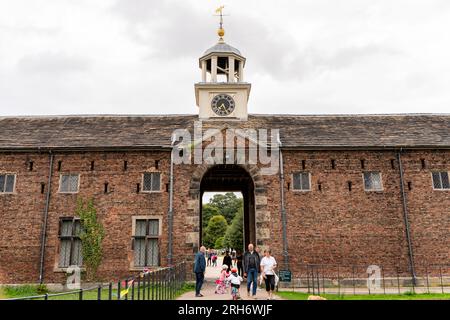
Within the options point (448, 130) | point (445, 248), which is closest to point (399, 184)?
point (445, 248)

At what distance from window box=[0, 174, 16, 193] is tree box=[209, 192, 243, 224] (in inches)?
3104

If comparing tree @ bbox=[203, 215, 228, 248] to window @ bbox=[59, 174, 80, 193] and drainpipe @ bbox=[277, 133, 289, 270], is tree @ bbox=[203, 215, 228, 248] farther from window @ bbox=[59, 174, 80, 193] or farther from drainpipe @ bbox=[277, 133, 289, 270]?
drainpipe @ bbox=[277, 133, 289, 270]

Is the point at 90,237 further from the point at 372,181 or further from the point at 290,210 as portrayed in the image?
the point at 372,181

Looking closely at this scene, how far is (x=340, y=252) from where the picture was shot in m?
18.3

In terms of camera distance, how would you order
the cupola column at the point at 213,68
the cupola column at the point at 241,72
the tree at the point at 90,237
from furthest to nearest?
the cupola column at the point at 241,72
the cupola column at the point at 213,68
the tree at the point at 90,237

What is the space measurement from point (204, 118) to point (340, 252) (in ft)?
35.3

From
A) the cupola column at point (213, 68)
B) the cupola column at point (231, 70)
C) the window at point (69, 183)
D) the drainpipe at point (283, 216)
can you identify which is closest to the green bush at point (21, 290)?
the window at point (69, 183)

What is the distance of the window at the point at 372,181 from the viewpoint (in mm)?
19359

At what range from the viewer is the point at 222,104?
2259 cm

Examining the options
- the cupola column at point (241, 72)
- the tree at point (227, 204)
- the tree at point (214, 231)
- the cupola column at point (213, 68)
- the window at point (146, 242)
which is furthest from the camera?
the tree at point (227, 204)

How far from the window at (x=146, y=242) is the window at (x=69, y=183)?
12.3ft

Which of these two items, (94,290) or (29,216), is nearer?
(94,290)

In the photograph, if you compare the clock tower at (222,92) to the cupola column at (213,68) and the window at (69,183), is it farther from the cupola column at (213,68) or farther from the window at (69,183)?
the window at (69,183)

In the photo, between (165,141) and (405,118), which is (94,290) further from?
(405,118)
